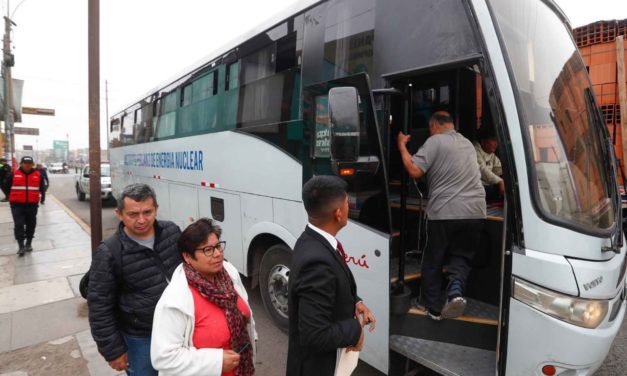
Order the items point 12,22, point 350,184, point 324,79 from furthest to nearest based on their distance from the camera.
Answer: point 12,22, point 324,79, point 350,184

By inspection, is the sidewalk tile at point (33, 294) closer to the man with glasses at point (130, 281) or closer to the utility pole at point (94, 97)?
the utility pole at point (94, 97)

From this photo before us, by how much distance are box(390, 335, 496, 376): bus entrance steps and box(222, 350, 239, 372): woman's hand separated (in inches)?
55.3

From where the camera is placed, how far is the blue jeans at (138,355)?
6.84 ft

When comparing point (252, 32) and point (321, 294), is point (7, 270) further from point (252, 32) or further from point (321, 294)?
point (321, 294)

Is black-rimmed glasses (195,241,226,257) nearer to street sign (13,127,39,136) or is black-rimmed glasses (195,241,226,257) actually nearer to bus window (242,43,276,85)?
bus window (242,43,276,85)

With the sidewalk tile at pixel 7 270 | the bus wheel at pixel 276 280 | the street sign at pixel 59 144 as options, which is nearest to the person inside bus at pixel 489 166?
the bus wheel at pixel 276 280

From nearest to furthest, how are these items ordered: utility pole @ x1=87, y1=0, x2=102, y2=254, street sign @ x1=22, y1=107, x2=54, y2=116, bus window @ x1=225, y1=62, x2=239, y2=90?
utility pole @ x1=87, y1=0, x2=102, y2=254 < bus window @ x1=225, y1=62, x2=239, y2=90 < street sign @ x1=22, y1=107, x2=54, y2=116

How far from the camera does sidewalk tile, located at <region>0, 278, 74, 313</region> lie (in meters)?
4.77

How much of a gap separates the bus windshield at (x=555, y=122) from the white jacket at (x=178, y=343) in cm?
192

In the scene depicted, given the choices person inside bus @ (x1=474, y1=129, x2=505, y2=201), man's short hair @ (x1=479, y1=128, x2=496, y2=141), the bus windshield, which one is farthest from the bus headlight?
man's short hair @ (x1=479, y1=128, x2=496, y2=141)

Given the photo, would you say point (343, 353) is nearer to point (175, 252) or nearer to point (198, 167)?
point (175, 252)

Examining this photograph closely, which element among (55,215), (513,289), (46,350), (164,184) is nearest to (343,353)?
(513,289)

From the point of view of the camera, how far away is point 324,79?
3.16 m

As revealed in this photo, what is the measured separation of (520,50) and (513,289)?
150 centimetres
